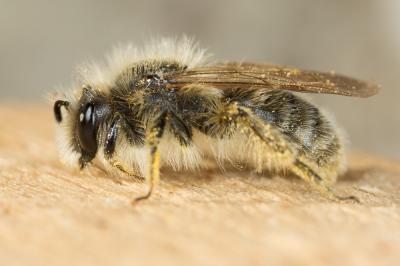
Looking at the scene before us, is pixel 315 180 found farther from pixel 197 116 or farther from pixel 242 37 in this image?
pixel 242 37

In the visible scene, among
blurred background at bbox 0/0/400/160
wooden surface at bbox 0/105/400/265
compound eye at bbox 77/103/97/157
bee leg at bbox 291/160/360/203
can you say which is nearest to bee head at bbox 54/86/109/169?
compound eye at bbox 77/103/97/157

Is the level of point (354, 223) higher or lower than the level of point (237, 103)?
lower

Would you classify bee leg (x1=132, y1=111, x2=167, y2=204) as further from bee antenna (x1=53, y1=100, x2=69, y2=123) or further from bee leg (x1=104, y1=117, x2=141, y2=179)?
bee antenna (x1=53, y1=100, x2=69, y2=123)

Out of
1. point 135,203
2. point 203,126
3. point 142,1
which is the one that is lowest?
point 135,203

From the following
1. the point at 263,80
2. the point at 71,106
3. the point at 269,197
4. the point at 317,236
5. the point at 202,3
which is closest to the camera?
the point at 317,236

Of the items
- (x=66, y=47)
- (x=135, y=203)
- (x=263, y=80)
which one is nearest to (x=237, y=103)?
(x=263, y=80)

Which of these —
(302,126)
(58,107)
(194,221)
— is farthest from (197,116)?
(194,221)

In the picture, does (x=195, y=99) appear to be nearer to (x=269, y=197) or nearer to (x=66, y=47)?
(x=269, y=197)
